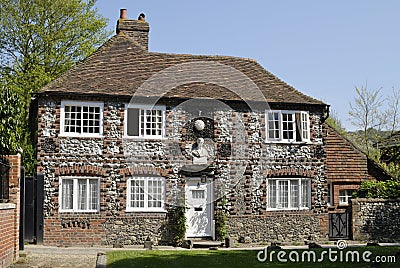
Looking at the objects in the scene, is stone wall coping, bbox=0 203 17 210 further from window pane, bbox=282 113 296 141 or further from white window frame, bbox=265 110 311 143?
window pane, bbox=282 113 296 141

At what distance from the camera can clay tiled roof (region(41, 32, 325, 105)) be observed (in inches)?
926

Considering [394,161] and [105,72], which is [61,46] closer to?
[105,72]

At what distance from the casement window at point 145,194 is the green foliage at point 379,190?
908cm

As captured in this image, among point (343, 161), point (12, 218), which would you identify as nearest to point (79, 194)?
point (12, 218)

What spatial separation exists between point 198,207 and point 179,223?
1251 mm

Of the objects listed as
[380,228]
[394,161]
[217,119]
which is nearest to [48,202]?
[217,119]

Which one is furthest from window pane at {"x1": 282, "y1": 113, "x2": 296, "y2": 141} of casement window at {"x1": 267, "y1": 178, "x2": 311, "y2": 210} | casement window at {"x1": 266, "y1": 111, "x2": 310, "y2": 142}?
casement window at {"x1": 267, "y1": 178, "x2": 311, "y2": 210}

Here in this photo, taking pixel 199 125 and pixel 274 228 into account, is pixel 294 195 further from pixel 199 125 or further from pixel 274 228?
pixel 199 125

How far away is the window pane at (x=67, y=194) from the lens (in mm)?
22656

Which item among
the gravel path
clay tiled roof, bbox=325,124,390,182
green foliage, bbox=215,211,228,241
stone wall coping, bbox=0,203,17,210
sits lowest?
the gravel path

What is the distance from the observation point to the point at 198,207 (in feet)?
79.4

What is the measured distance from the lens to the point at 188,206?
2397 cm

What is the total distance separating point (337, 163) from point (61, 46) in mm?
17013

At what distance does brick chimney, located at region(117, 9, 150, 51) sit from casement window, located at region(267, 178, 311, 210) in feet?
26.9
